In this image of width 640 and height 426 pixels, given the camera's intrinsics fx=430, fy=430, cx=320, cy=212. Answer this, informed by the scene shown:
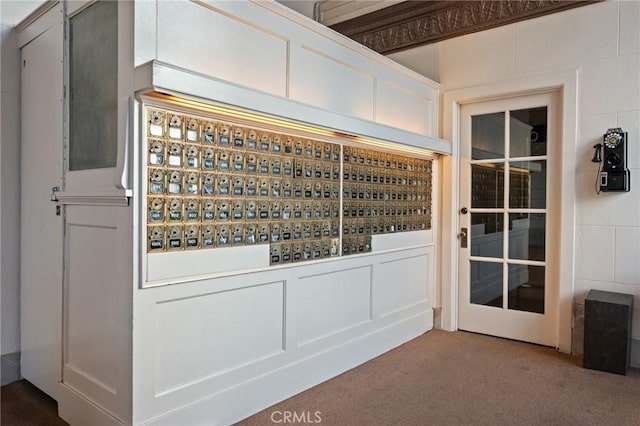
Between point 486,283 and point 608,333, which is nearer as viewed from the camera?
point 608,333

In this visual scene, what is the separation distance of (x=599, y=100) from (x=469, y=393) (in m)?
2.30

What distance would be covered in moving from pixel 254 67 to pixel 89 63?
0.82 meters

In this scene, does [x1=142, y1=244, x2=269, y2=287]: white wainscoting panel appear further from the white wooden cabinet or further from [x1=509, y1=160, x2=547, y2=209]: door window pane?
[x1=509, y1=160, x2=547, y2=209]: door window pane

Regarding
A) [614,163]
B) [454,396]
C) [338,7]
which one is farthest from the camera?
[338,7]

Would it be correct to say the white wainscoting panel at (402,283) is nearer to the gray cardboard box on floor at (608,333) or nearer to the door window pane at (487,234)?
the door window pane at (487,234)

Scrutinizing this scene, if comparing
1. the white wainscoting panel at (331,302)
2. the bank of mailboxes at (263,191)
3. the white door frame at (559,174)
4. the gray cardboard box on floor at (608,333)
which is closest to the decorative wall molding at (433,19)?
the white door frame at (559,174)

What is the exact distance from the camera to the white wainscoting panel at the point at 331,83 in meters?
2.59

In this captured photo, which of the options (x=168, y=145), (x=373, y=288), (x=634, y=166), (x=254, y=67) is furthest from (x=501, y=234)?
(x=168, y=145)

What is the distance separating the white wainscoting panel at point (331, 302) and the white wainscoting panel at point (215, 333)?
0.18 metres

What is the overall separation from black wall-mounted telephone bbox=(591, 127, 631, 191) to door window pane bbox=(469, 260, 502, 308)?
1060 mm

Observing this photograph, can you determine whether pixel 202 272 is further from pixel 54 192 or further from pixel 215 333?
pixel 54 192

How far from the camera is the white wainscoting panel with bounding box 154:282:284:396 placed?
1.96 metres

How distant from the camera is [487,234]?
12.4 ft

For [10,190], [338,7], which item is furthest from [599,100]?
[10,190]
